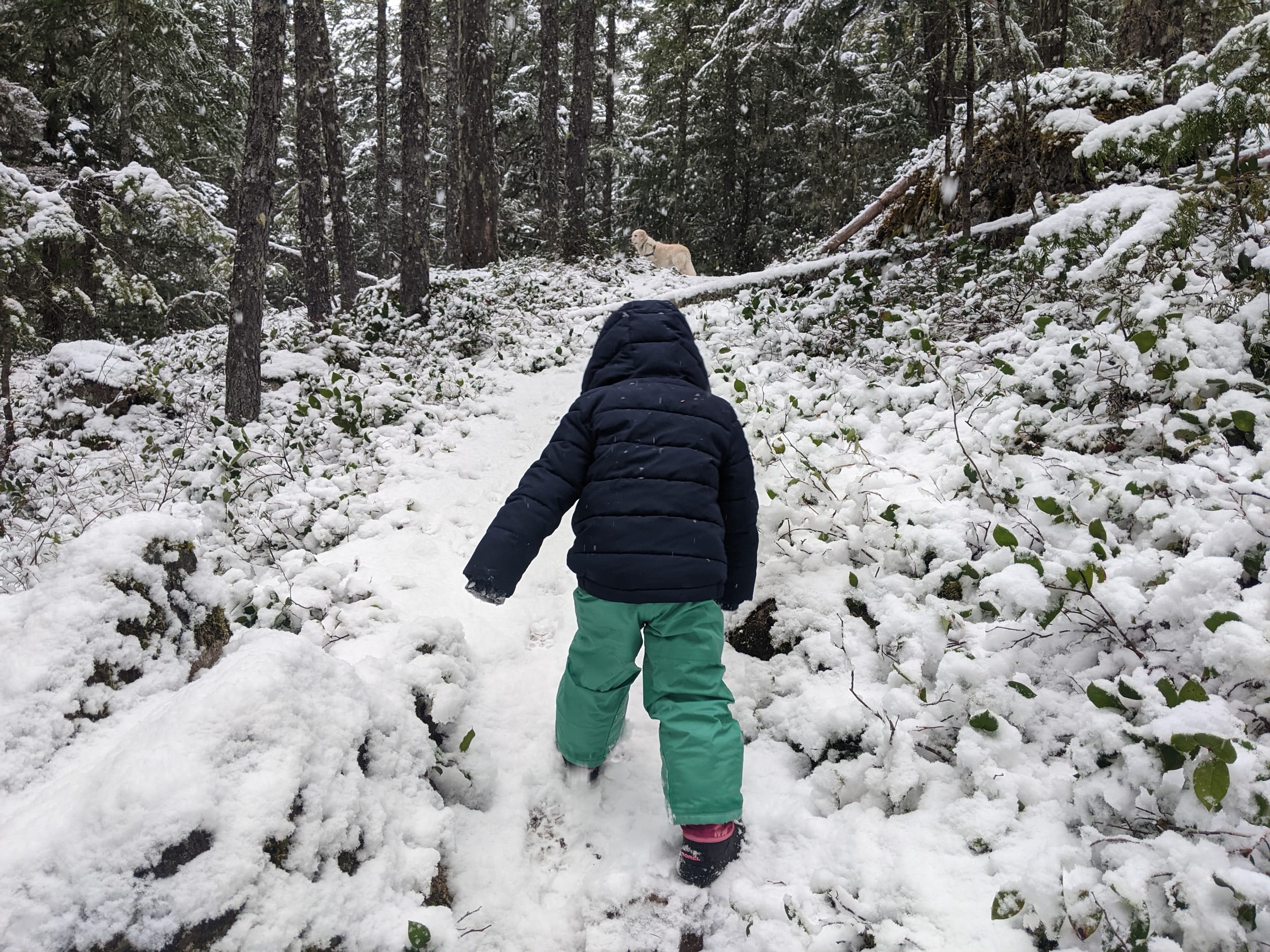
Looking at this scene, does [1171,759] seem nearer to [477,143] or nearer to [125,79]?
[125,79]

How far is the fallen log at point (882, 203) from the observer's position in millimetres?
7309

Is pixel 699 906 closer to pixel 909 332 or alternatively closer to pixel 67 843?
pixel 67 843

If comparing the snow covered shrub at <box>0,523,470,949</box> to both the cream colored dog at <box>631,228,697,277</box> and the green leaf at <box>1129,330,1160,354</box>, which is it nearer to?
the green leaf at <box>1129,330,1160,354</box>

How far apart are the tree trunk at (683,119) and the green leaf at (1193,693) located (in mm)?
18215

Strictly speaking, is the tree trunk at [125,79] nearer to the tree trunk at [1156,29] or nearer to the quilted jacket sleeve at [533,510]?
the quilted jacket sleeve at [533,510]

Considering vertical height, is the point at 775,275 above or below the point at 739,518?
above

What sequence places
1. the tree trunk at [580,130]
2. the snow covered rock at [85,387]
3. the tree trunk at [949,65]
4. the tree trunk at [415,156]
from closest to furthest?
the tree trunk at [949,65] < the snow covered rock at [85,387] < the tree trunk at [415,156] < the tree trunk at [580,130]

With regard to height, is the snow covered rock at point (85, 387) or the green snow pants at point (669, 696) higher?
the green snow pants at point (669, 696)

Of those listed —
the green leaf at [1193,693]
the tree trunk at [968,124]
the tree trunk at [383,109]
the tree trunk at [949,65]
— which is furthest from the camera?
the tree trunk at [383,109]

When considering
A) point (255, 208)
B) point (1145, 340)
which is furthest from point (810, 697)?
point (255, 208)

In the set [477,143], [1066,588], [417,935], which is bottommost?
[417,935]

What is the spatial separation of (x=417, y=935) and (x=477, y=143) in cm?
1497

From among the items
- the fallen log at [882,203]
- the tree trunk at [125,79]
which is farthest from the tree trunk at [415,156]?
the fallen log at [882,203]

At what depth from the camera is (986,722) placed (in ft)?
7.64
